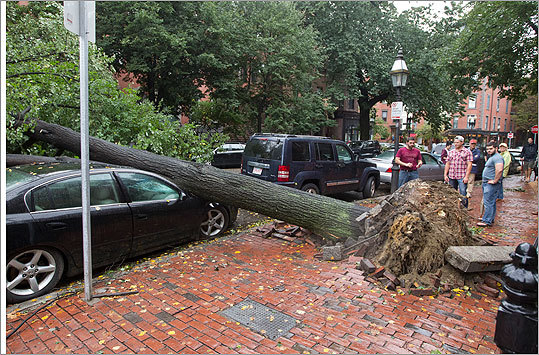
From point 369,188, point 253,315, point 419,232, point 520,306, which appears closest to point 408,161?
point 369,188

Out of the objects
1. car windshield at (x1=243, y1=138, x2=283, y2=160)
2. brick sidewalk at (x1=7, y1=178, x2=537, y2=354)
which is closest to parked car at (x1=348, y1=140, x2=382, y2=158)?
car windshield at (x1=243, y1=138, x2=283, y2=160)

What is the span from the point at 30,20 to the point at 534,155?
766 inches

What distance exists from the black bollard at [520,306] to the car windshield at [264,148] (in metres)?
5.92

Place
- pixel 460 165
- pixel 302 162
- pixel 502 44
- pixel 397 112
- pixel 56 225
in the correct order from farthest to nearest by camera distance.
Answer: pixel 502 44 < pixel 397 112 < pixel 302 162 < pixel 460 165 < pixel 56 225

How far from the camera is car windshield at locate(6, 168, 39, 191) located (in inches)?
160

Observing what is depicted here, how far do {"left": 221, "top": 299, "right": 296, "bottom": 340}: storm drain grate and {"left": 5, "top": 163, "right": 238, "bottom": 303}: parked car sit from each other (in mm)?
1967

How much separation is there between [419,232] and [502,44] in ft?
45.4

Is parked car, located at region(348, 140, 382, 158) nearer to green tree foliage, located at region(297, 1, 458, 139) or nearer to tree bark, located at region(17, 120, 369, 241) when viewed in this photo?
green tree foliage, located at region(297, 1, 458, 139)

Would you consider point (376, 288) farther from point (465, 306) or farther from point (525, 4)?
point (525, 4)

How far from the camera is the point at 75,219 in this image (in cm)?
420

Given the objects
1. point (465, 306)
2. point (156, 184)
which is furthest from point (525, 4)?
point (156, 184)

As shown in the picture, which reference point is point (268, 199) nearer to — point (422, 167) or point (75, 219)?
point (75, 219)

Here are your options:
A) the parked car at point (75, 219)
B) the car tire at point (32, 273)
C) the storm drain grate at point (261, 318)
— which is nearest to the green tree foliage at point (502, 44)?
the parked car at point (75, 219)

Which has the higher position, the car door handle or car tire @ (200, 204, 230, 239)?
the car door handle
